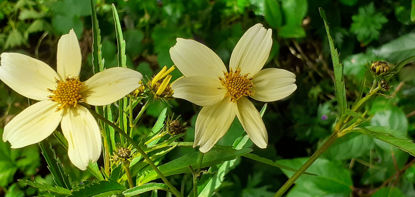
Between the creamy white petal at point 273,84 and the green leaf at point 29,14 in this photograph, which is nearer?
the creamy white petal at point 273,84

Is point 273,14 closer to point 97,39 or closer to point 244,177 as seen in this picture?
point 244,177

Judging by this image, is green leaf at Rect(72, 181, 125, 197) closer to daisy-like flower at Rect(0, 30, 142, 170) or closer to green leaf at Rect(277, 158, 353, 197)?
daisy-like flower at Rect(0, 30, 142, 170)

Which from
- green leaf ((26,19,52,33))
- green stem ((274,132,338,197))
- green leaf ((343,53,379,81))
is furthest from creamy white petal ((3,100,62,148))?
green leaf ((343,53,379,81))

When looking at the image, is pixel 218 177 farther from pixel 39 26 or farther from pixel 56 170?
pixel 39 26

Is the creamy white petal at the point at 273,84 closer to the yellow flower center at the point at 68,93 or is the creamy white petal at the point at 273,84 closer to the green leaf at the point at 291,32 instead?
the yellow flower center at the point at 68,93

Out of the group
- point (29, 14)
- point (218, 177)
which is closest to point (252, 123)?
point (218, 177)

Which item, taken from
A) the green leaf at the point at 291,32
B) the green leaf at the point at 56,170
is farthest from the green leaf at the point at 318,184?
the green leaf at the point at 56,170

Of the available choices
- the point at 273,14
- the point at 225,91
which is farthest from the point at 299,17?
the point at 225,91
